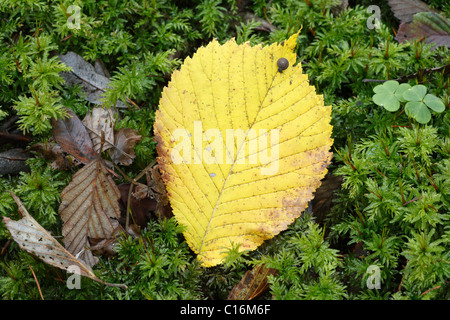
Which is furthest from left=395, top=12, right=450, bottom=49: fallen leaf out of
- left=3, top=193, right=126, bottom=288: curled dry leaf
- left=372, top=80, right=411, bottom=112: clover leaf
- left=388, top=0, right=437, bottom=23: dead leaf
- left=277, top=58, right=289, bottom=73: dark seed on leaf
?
left=3, top=193, right=126, bottom=288: curled dry leaf

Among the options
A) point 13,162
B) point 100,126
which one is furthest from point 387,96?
point 13,162

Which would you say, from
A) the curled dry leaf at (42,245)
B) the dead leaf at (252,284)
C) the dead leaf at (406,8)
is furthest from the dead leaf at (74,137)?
the dead leaf at (406,8)

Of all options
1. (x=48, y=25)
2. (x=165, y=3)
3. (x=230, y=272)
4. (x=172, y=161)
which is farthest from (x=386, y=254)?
(x=48, y=25)

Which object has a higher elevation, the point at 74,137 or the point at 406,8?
the point at 406,8

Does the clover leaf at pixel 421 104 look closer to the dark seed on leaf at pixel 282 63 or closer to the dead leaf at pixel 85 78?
the dark seed on leaf at pixel 282 63

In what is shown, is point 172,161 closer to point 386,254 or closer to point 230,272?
point 230,272

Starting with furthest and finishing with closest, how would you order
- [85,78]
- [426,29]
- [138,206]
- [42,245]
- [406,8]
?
[406,8]
[426,29]
[85,78]
[138,206]
[42,245]

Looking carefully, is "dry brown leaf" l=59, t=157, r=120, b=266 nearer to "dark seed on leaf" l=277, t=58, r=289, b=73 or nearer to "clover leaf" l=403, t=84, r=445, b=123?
"dark seed on leaf" l=277, t=58, r=289, b=73

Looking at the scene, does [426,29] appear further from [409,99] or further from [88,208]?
[88,208]
